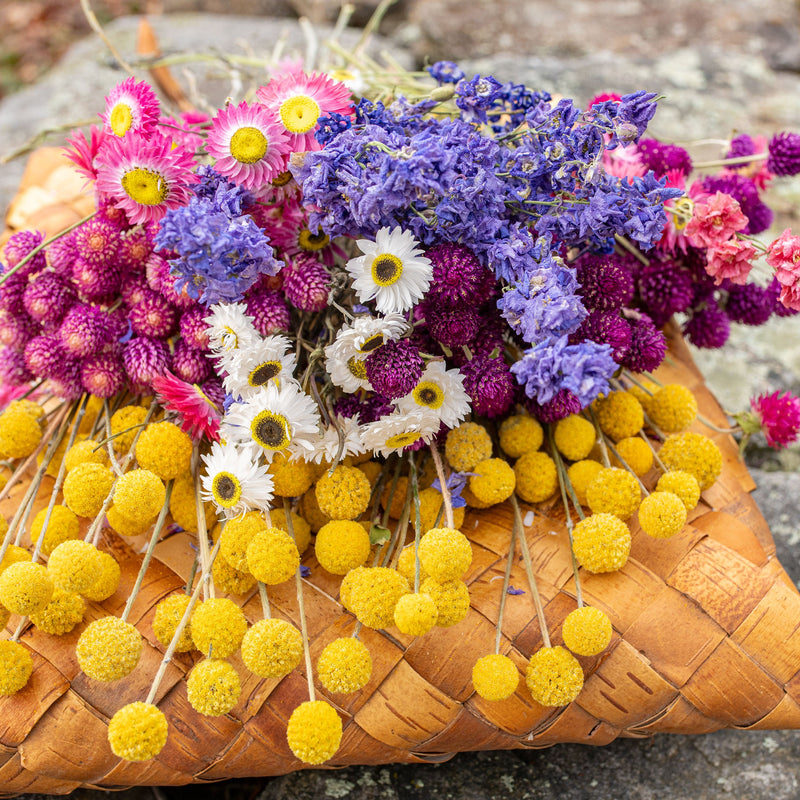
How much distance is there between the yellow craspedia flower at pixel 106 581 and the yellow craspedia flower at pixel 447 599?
288 mm

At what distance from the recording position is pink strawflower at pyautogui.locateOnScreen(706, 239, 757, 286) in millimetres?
762

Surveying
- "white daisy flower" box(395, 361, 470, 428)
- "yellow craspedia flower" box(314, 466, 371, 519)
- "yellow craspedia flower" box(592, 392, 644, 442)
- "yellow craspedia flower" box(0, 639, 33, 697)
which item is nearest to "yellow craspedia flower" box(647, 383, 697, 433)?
"yellow craspedia flower" box(592, 392, 644, 442)

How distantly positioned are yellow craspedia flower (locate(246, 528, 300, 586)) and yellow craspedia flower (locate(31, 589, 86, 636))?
169 mm

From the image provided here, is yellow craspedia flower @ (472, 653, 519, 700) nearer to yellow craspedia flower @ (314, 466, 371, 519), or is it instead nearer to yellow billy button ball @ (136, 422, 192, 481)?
yellow craspedia flower @ (314, 466, 371, 519)

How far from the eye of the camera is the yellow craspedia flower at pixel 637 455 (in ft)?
2.69

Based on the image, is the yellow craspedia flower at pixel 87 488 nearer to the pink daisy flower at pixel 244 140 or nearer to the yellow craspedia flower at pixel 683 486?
the pink daisy flower at pixel 244 140

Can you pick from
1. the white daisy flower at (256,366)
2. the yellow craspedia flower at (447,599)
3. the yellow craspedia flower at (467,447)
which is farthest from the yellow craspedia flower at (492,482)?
the white daisy flower at (256,366)

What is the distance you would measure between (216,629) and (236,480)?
0.43 feet

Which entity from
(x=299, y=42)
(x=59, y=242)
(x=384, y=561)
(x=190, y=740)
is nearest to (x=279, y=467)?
(x=384, y=561)

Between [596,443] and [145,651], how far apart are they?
520mm

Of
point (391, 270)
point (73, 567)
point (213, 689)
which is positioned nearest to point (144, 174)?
point (391, 270)

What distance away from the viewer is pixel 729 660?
73 centimetres

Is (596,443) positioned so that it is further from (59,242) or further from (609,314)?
(59,242)

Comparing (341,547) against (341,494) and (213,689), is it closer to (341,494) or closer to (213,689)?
(341,494)
